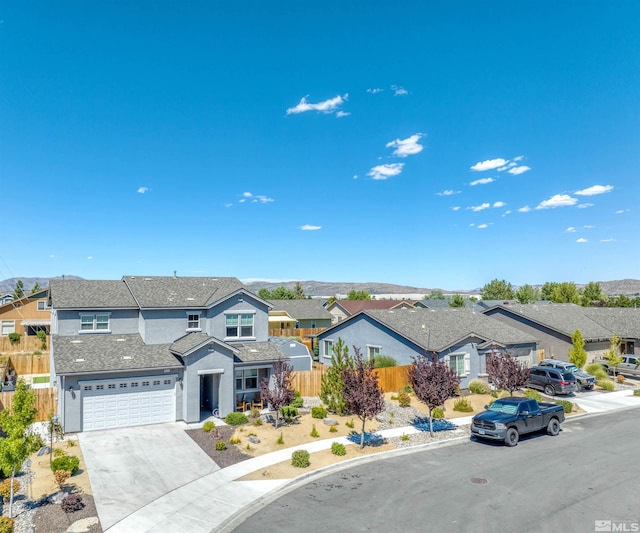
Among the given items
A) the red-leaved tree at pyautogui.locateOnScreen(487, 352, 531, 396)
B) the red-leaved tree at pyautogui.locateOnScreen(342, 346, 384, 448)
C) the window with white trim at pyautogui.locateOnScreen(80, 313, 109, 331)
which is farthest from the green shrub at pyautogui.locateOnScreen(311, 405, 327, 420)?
the window with white trim at pyautogui.locateOnScreen(80, 313, 109, 331)

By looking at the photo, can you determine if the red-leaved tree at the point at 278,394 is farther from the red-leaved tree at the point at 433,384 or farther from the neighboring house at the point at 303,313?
the neighboring house at the point at 303,313

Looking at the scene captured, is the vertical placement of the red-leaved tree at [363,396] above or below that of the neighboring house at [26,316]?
below

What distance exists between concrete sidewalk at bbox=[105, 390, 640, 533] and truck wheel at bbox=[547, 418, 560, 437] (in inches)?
349

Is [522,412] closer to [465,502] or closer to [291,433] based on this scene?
[465,502]

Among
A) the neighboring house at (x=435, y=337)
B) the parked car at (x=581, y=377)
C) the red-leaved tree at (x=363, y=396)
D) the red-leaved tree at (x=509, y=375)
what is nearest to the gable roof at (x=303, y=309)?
the neighboring house at (x=435, y=337)

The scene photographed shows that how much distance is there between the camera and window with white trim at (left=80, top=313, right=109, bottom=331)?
1063 inches

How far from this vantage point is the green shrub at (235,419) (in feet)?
75.4

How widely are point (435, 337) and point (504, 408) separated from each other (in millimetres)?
11536

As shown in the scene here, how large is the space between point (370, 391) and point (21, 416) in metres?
12.9

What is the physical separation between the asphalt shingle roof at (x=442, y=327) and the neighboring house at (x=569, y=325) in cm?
595

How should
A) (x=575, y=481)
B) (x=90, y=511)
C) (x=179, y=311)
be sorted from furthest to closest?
1. (x=179, y=311)
2. (x=575, y=481)
3. (x=90, y=511)

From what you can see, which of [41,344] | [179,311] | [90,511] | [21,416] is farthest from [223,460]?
[41,344]

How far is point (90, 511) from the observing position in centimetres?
1357

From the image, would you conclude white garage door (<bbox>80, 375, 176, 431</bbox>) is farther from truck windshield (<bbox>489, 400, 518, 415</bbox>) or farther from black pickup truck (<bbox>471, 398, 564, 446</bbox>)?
truck windshield (<bbox>489, 400, 518, 415</bbox>)
